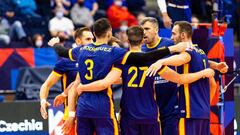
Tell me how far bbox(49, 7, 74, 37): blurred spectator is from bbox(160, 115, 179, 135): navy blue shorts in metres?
9.04

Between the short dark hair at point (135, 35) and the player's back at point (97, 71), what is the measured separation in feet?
0.72

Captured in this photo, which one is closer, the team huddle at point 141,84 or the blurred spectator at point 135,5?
the team huddle at point 141,84

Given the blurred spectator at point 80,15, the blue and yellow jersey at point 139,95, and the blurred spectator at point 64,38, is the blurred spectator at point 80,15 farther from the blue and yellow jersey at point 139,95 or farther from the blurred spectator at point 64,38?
the blue and yellow jersey at point 139,95

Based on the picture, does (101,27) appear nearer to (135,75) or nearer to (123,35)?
(135,75)

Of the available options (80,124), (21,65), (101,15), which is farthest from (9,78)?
(80,124)

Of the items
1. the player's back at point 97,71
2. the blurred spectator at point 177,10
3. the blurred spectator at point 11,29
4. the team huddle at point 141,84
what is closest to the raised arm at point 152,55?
the team huddle at point 141,84

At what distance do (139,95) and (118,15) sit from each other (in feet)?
36.9

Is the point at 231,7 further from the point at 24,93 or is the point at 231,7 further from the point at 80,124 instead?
the point at 80,124

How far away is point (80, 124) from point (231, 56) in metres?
3.31

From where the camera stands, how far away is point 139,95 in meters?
9.80

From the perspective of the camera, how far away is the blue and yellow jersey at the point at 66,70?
35.1 feet

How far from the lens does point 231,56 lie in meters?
11.9

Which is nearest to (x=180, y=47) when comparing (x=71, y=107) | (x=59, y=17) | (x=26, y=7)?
(x=71, y=107)

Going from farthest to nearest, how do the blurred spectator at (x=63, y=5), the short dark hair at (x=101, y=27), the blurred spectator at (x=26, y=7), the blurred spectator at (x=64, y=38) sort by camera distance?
the blurred spectator at (x=63, y=5) < the blurred spectator at (x=26, y=7) < the blurred spectator at (x=64, y=38) < the short dark hair at (x=101, y=27)
